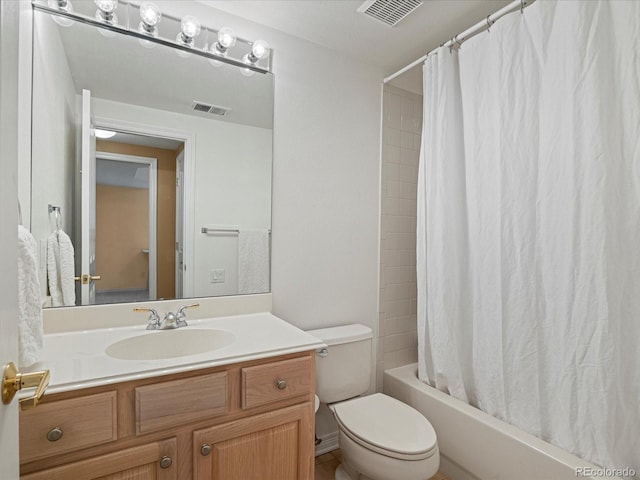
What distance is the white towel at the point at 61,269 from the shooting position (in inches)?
50.8

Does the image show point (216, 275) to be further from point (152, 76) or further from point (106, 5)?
point (106, 5)

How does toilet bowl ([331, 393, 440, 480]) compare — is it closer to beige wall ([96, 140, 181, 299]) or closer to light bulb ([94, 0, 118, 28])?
beige wall ([96, 140, 181, 299])

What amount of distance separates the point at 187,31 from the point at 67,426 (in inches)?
60.7

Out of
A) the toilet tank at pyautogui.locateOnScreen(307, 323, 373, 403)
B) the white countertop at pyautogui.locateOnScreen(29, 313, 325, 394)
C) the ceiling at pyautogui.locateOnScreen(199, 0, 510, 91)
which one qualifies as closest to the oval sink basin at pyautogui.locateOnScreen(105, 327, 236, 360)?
the white countertop at pyautogui.locateOnScreen(29, 313, 325, 394)

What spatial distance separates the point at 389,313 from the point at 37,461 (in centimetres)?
180

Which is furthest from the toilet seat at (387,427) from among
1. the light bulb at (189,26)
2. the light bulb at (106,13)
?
the light bulb at (106,13)

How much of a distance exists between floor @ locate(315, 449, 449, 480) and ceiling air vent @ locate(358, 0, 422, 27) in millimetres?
2304

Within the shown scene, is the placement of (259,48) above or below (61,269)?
above

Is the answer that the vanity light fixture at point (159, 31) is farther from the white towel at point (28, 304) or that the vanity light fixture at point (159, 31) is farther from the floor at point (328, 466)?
the floor at point (328, 466)

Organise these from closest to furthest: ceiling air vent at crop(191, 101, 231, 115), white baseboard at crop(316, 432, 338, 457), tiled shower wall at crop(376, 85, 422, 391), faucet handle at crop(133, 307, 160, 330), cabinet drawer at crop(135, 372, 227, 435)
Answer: cabinet drawer at crop(135, 372, 227, 435), faucet handle at crop(133, 307, 160, 330), ceiling air vent at crop(191, 101, 231, 115), white baseboard at crop(316, 432, 338, 457), tiled shower wall at crop(376, 85, 422, 391)

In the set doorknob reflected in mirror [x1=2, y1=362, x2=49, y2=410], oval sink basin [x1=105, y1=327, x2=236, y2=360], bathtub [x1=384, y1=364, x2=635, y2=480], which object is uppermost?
doorknob reflected in mirror [x1=2, y1=362, x2=49, y2=410]

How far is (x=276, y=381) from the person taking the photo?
4.00 feet

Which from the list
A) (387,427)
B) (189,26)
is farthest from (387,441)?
(189,26)

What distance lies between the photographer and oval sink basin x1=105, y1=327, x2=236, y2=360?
4.31 ft
